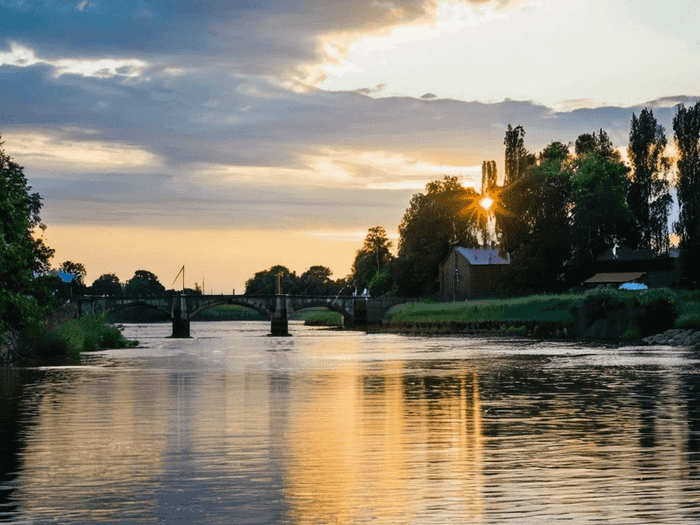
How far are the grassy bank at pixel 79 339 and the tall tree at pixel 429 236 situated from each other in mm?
84088

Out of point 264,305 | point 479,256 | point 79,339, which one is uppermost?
point 479,256

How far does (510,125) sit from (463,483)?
137 meters

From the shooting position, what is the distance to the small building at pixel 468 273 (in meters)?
175

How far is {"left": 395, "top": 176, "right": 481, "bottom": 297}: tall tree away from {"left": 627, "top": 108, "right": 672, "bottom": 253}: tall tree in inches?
1224

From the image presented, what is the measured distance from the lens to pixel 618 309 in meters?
106

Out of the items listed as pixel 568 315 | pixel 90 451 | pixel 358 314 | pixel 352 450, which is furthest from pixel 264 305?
pixel 352 450

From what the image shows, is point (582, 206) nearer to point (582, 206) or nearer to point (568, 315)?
point (582, 206)

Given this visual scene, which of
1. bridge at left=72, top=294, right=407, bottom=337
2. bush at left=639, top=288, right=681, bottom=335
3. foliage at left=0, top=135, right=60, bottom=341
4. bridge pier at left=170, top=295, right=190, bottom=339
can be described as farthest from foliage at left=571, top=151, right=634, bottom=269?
foliage at left=0, top=135, right=60, bottom=341

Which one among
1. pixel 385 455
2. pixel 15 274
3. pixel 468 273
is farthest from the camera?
pixel 468 273

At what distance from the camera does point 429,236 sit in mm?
183125

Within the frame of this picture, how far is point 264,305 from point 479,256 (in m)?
36.4

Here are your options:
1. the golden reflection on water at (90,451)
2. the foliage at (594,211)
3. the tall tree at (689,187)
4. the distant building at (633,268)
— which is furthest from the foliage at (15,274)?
the distant building at (633,268)

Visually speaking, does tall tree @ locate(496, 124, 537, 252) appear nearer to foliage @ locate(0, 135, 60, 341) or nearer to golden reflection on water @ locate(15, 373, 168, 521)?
foliage @ locate(0, 135, 60, 341)

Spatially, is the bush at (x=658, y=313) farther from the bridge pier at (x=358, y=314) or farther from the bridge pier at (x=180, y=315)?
the bridge pier at (x=358, y=314)
